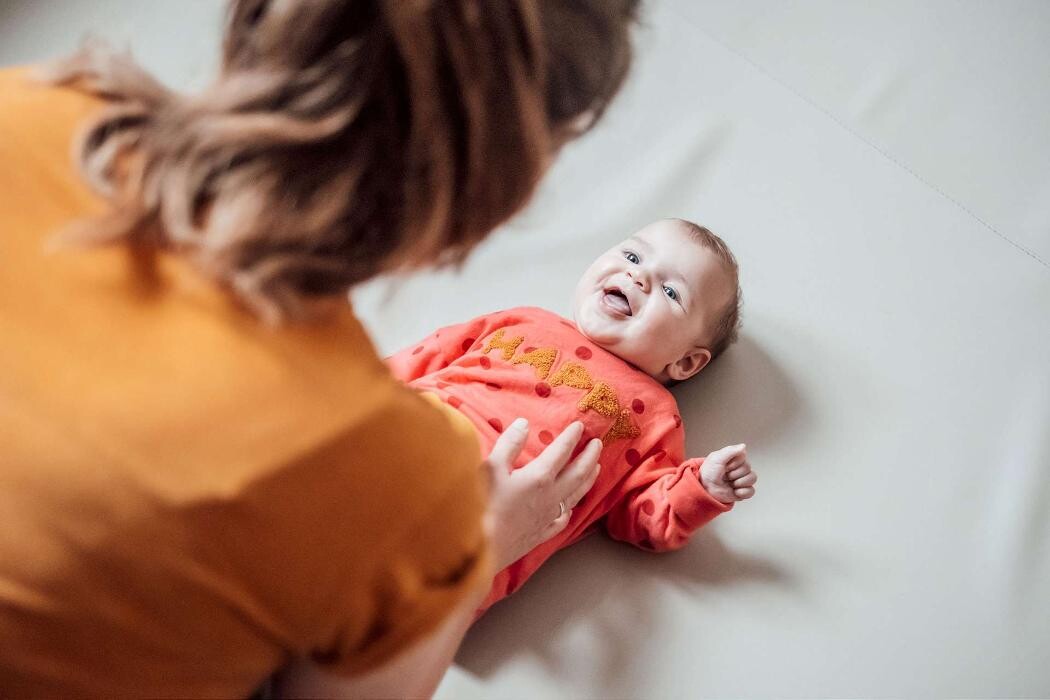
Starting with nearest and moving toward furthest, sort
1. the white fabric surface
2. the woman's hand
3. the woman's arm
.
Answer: the woman's arm, the woman's hand, the white fabric surface

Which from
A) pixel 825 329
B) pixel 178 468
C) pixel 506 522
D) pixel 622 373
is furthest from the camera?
pixel 825 329

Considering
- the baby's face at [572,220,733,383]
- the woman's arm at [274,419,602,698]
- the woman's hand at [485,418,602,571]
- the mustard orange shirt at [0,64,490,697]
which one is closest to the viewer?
the mustard orange shirt at [0,64,490,697]

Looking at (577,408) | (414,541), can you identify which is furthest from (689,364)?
(414,541)

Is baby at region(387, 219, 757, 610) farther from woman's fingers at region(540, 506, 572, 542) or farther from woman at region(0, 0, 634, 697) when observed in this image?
woman at region(0, 0, 634, 697)

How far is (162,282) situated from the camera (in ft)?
1.53

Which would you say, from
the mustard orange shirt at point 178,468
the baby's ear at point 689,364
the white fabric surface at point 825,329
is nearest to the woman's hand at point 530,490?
the white fabric surface at point 825,329

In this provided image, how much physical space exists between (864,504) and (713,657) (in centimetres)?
28

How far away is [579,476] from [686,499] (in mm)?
126

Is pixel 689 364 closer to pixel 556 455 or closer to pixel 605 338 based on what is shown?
pixel 605 338

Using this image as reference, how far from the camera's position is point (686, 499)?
0.98 m

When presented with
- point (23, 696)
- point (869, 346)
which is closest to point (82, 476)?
point (23, 696)

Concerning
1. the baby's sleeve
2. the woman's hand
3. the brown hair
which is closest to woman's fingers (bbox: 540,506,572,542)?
the woman's hand

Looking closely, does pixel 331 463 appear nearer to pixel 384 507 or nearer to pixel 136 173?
pixel 384 507

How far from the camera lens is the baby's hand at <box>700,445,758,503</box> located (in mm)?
988
